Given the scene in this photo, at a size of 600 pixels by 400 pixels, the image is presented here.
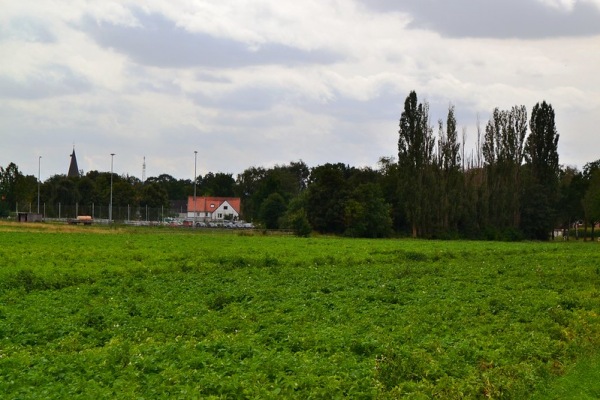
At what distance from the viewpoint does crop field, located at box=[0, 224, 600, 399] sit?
995 cm

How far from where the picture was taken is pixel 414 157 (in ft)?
283

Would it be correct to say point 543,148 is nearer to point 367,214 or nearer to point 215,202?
point 367,214

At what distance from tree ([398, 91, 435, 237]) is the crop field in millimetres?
56953

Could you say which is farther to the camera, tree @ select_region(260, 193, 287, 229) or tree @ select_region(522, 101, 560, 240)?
tree @ select_region(260, 193, 287, 229)

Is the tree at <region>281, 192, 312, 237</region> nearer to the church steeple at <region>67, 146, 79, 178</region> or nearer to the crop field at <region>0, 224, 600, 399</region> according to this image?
the crop field at <region>0, 224, 600, 399</region>

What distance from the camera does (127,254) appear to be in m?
33.7

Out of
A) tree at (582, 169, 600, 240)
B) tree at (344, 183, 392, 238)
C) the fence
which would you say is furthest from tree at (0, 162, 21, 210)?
tree at (582, 169, 600, 240)

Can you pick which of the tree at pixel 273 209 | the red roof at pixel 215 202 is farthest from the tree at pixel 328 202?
the red roof at pixel 215 202

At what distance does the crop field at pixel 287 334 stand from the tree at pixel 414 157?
5695cm

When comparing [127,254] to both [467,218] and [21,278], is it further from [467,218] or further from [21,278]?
[467,218]

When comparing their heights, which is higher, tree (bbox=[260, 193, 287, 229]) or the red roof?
the red roof

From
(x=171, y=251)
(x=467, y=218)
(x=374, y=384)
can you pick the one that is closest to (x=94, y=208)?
(x=467, y=218)

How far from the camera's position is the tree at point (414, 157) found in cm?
8525

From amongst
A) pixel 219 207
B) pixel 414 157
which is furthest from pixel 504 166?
pixel 219 207
